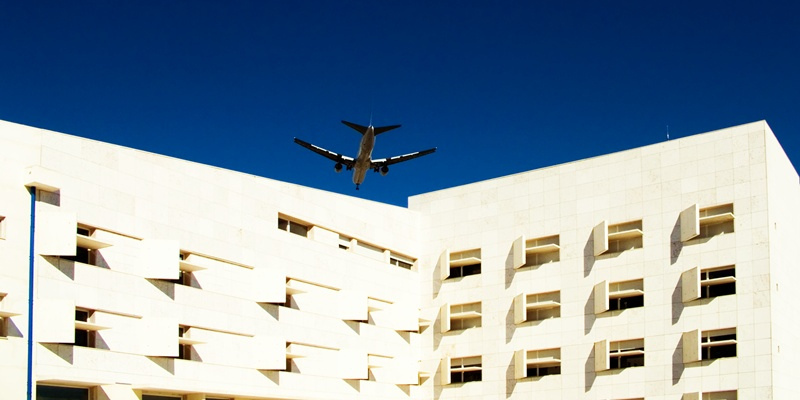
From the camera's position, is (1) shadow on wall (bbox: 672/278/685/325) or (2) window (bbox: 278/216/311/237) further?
(2) window (bbox: 278/216/311/237)

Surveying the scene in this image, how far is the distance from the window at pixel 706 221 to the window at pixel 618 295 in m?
3.58

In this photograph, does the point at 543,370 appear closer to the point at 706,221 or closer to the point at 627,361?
the point at 627,361

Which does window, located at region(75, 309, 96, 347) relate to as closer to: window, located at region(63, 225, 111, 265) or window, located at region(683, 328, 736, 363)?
window, located at region(63, 225, 111, 265)

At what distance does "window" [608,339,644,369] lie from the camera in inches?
2093

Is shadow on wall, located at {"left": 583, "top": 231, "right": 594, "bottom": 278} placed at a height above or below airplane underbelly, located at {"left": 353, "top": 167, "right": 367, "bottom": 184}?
below

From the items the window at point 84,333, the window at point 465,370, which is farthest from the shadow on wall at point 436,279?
the window at point 84,333

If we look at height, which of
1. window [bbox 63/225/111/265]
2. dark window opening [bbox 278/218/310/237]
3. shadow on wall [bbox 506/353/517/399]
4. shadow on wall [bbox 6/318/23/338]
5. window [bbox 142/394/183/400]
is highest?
dark window opening [bbox 278/218/310/237]

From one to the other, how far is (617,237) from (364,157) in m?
21.2

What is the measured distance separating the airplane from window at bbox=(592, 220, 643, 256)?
17.9 metres

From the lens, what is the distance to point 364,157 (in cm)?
7031

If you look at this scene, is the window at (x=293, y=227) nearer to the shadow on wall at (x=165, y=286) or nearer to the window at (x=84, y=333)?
the shadow on wall at (x=165, y=286)

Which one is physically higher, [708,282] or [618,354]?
[708,282]

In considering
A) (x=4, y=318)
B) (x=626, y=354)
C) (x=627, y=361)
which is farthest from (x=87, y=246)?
A: (x=627, y=361)

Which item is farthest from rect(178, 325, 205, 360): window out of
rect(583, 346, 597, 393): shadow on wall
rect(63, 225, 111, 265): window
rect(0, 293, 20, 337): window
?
rect(583, 346, 597, 393): shadow on wall
